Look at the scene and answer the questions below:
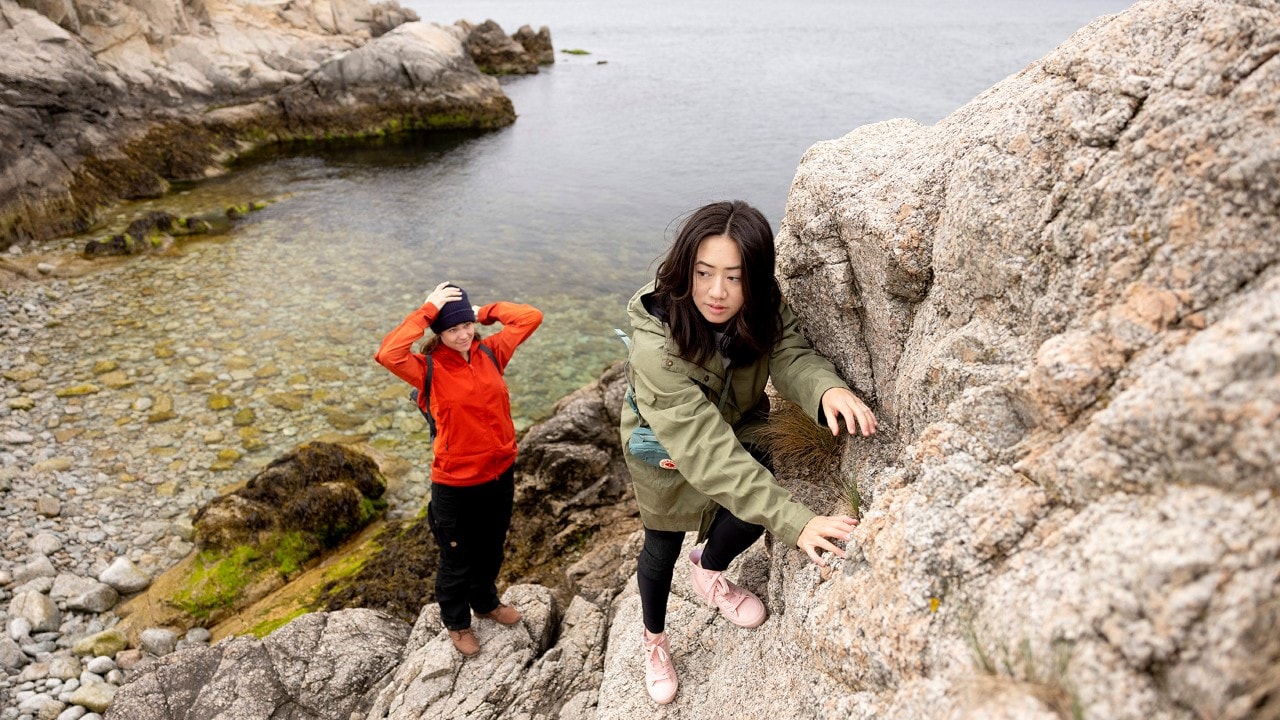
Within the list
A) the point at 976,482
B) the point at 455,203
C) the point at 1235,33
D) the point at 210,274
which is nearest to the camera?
the point at 1235,33

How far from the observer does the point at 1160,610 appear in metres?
2.04

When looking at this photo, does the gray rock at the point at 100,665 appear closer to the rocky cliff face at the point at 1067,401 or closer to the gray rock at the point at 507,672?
the gray rock at the point at 507,672

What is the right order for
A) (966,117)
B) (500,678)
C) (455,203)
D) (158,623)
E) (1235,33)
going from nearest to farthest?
(1235,33), (966,117), (500,678), (158,623), (455,203)

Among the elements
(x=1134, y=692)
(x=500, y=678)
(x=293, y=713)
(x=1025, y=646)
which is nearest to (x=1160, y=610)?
(x=1134, y=692)

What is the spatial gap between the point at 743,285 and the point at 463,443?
2979mm

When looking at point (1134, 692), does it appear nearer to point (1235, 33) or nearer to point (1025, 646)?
point (1025, 646)

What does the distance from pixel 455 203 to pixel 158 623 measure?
20.1 metres

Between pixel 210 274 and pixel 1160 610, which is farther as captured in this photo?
pixel 210 274

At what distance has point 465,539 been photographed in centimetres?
646

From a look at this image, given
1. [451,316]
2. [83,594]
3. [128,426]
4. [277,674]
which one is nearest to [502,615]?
[277,674]

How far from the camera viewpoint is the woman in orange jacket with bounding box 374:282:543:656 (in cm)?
606

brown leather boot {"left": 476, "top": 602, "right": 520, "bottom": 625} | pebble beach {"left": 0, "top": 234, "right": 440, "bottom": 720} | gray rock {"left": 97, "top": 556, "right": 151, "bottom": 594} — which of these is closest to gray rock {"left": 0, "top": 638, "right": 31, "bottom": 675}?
pebble beach {"left": 0, "top": 234, "right": 440, "bottom": 720}

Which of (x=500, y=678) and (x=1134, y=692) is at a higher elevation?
(x=1134, y=692)

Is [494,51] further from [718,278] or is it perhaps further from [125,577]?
[718,278]
